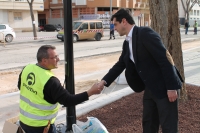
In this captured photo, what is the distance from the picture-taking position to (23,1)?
135 feet

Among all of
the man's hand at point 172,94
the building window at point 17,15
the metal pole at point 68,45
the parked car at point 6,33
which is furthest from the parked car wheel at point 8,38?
the building window at point 17,15

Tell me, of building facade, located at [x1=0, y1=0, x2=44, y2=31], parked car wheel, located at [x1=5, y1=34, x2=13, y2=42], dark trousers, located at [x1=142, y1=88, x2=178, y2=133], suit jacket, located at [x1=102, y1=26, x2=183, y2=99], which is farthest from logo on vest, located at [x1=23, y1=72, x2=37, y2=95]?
building facade, located at [x1=0, y1=0, x2=44, y2=31]

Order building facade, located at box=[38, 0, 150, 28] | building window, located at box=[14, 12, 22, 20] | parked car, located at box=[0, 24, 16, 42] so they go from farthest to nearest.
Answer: building facade, located at box=[38, 0, 150, 28]
building window, located at box=[14, 12, 22, 20]
parked car, located at box=[0, 24, 16, 42]

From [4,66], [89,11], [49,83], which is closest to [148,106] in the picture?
[49,83]

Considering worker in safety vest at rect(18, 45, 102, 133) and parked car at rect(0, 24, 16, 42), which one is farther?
parked car at rect(0, 24, 16, 42)

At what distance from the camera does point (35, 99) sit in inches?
97.3

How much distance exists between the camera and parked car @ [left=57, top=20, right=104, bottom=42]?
839 inches

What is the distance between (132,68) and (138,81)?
19 centimetres

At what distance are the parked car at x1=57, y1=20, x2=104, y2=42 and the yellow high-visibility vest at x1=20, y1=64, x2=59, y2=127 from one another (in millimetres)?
18607

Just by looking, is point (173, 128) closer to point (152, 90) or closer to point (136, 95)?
point (152, 90)

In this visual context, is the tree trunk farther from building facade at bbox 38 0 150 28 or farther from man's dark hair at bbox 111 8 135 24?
building facade at bbox 38 0 150 28

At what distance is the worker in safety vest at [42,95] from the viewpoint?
2.41 meters

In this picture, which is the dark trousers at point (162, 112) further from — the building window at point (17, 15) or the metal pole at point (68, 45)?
the building window at point (17, 15)

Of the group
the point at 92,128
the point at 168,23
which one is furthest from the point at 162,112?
the point at 168,23
